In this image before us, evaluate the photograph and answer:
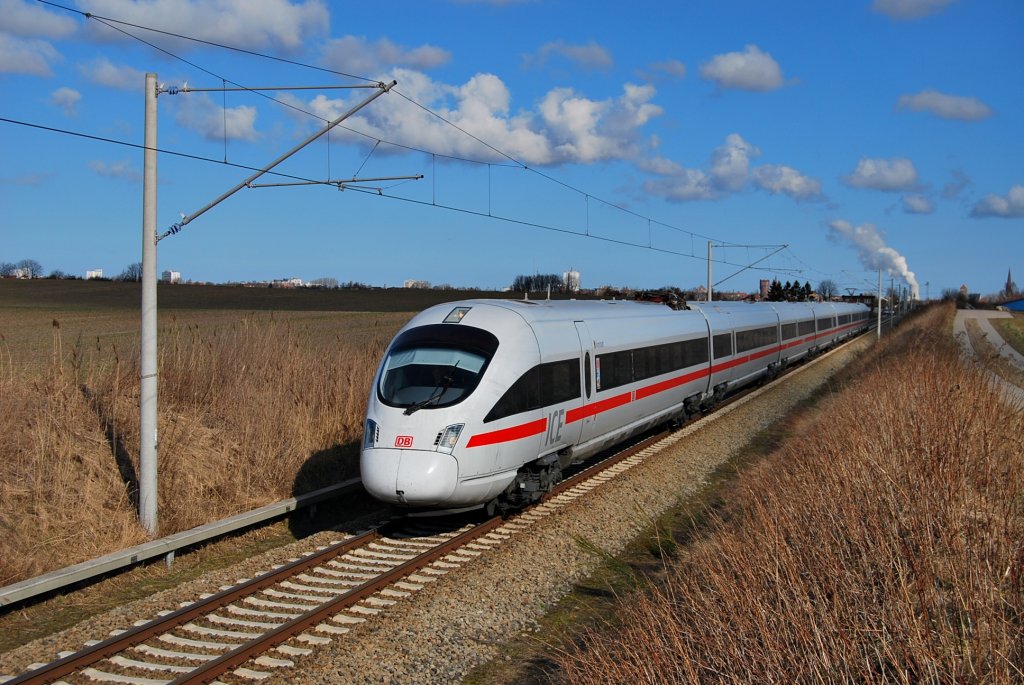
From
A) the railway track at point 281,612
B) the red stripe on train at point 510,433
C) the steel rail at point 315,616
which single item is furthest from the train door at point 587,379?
the steel rail at point 315,616

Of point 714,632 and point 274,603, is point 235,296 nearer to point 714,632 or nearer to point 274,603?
point 274,603

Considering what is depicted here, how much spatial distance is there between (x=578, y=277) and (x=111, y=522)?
21.8 m

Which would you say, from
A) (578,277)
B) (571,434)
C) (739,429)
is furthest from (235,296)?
(571,434)

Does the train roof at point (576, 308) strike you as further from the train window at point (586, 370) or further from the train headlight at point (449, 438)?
the train headlight at point (449, 438)

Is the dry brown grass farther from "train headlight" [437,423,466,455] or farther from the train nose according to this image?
"train headlight" [437,423,466,455]

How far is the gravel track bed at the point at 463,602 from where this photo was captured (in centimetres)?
755

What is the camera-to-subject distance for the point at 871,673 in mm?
4691

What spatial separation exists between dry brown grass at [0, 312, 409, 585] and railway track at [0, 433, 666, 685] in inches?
92.6

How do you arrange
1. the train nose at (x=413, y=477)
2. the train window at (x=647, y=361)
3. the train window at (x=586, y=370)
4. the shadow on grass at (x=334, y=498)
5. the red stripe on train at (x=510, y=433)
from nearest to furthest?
the train nose at (x=413, y=477) → the red stripe on train at (x=510, y=433) → the shadow on grass at (x=334, y=498) → the train window at (x=586, y=370) → the train window at (x=647, y=361)

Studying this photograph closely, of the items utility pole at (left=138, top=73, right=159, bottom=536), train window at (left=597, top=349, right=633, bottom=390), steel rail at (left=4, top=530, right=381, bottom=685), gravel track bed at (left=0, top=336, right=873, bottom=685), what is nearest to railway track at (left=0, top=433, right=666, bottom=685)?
steel rail at (left=4, top=530, right=381, bottom=685)

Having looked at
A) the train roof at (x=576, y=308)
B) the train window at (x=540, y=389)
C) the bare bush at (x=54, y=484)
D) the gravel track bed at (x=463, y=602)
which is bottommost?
the gravel track bed at (x=463, y=602)

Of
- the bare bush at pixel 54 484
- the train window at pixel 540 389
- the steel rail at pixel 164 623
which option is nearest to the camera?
the steel rail at pixel 164 623

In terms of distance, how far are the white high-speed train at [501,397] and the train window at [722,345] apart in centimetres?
586

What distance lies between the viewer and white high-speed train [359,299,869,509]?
35.2 feet
